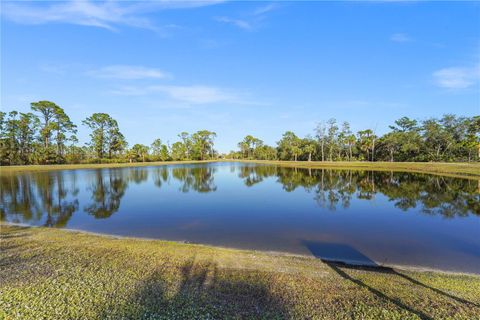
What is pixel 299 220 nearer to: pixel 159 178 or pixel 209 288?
pixel 209 288

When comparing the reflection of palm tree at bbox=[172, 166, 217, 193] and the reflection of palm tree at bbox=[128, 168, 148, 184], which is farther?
the reflection of palm tree at bbox=[128, 168, 148, 184]

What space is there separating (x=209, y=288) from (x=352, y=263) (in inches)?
194

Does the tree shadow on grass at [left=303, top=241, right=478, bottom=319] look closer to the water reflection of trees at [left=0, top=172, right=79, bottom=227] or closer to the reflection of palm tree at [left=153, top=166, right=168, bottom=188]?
the water reflection of trees at [left=0, top=172, right=79, bottom=227]

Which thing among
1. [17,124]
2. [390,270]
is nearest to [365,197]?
[390,270]

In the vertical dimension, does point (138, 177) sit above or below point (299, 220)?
above

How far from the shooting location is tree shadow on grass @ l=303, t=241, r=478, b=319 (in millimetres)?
4875

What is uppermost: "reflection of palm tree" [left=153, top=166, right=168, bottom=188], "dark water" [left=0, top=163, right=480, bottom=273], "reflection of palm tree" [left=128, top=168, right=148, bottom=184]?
"reflection of palm tree" [left=128, top=168, right=148, bottom=184]

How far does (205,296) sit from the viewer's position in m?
4.89

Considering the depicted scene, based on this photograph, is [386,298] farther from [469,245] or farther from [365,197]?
[365,197]

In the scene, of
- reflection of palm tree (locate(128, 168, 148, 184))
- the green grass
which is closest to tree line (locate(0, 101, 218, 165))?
reflection of palm tree (locate(128, 168, 148, 184))

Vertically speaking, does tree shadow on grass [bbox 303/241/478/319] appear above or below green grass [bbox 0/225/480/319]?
below

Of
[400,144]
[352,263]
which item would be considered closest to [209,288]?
[352,263]

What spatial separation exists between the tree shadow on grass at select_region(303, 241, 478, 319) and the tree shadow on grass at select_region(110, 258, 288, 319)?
7.48 feet

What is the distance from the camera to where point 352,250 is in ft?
28.5
